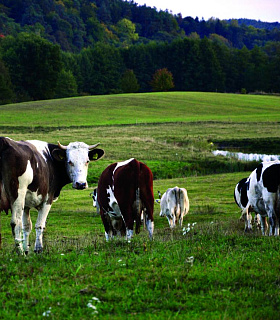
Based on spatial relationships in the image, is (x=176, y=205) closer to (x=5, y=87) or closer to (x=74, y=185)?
(x=74, y=185)

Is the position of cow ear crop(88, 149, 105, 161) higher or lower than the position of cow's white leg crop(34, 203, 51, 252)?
higher

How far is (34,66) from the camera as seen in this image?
4262 inches

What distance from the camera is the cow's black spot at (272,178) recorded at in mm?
12273

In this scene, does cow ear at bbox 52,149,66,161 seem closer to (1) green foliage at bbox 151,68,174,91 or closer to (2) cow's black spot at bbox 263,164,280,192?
(2) cow's black spot at bbox 263,164,280,192

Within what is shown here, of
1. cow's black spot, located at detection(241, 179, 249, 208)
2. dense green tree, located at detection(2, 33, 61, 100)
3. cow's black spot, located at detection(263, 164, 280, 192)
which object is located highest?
dense green tree, located at detection(2, 33, 61, 100)

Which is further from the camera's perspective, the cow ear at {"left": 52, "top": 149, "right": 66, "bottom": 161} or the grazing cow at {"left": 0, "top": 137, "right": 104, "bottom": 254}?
the cow ear at {"left": 52, "top": 149, "right": 66, "bottom": 161}

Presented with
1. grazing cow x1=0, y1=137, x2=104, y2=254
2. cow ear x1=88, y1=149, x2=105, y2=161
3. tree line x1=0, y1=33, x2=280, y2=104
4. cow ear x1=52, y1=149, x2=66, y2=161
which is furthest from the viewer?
tree line x1=0, y1=33, x2=280, y2=104

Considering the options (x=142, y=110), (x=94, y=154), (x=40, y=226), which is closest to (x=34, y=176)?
(x=40, y=226)

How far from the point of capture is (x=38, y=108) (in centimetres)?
8231

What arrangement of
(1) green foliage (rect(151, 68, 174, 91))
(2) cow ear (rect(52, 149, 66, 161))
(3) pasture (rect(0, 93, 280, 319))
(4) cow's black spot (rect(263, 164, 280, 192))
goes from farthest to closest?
(1) green foliage (rect(151, 68, 174, 91)) < (4) cow's black spot (rect(263, 164, 280, 192)) < (2) cow ear (rect(52, 149, 66, 161)) < (3) pasture (rect(0, 93, 280, 319))

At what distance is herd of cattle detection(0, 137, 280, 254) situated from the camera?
901 centimetres

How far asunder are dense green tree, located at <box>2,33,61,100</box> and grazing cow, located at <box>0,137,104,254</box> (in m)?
98.8

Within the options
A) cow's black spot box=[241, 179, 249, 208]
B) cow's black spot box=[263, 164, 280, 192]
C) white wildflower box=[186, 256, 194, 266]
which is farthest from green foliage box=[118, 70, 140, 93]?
white wildflower box=[186, 256, 194, 266]

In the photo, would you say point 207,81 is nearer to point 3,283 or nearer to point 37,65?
point 37,65
